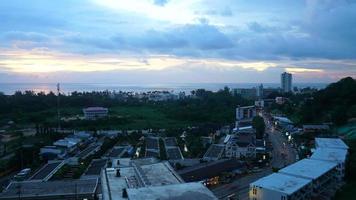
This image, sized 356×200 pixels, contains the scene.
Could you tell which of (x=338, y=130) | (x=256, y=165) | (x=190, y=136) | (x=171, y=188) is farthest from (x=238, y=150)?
(x=171, y=188)

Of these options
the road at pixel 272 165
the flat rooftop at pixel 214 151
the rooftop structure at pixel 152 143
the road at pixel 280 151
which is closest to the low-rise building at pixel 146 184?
the road at pixel 272 165

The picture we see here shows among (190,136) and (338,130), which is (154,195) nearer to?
(190,136)

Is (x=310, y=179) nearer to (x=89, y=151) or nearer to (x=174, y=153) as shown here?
(x=174, y=153)

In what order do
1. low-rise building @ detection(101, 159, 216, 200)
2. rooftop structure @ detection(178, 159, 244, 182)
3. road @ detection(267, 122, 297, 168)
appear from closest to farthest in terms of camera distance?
1. low-rise building @ detection(101, 159, 216, 200)
2. rooftop structure @ detection(178, 159, 244, 182)
3. road @ detection(267, 122, 297, 168)

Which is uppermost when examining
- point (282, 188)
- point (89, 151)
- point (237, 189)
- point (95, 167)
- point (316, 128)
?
point (316, 128)

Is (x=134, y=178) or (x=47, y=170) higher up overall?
(x=134, y=178)

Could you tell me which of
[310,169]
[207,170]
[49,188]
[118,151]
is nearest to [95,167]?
[49,188]

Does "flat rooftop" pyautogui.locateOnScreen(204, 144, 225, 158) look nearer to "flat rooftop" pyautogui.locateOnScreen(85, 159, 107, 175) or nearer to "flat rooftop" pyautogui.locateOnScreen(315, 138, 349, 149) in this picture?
"flat rooftop" pyautogui.locateOnScreen(315, 138, 349, 149)

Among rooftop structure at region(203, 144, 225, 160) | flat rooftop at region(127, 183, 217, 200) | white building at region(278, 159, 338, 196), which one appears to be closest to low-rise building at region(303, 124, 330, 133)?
rooftop structure at region(203, 144, 225, 160)
